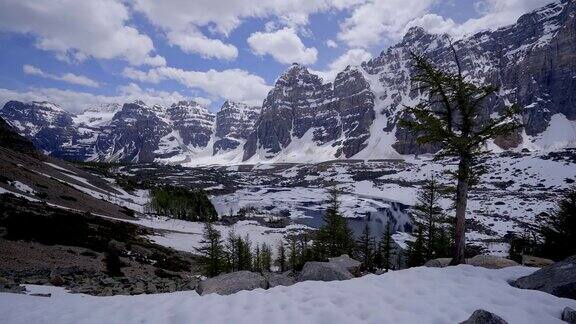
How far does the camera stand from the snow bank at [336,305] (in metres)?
8.84

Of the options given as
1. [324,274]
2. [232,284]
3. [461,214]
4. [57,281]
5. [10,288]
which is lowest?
[57,281]

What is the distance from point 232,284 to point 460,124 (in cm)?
1289

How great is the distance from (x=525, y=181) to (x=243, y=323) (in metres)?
211

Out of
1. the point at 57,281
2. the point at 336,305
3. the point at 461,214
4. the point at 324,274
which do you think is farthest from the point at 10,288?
the point at 461,214

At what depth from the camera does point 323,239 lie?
138 ft

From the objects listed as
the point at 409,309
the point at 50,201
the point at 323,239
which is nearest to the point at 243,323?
the point at 409,309

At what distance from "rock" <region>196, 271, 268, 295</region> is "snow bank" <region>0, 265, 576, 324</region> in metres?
1.57

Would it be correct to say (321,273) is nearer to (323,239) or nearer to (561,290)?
(561,290)

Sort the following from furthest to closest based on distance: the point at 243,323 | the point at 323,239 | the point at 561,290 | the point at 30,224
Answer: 1. the point at 323,239
2. the point at 30,224
3. the point at 561,290
4. the point at 243,323

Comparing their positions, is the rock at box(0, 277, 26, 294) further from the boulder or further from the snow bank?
the boulder

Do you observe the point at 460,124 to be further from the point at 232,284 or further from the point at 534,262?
the point at 232,284

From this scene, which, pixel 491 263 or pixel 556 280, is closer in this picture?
pixel 556 280

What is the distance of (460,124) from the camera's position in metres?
17.3

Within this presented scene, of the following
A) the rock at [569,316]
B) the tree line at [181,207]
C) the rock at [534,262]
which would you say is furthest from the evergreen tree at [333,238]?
the tree line at [181,207]
